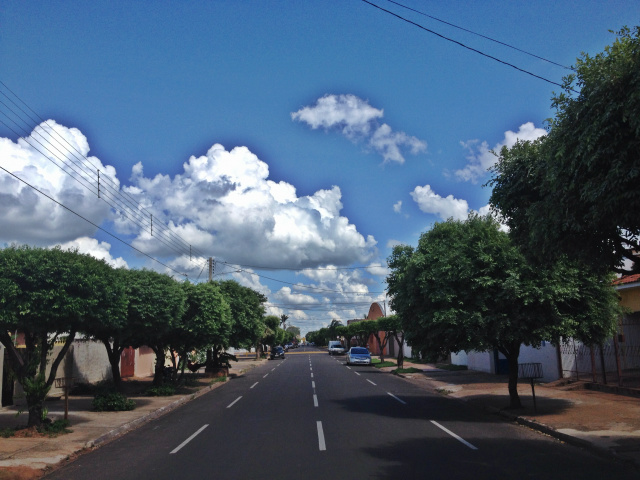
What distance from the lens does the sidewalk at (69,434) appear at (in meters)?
9.77

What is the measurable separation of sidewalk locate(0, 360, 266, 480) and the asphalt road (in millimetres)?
429

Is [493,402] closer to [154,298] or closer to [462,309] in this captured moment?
[462,309]

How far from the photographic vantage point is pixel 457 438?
11.6 m

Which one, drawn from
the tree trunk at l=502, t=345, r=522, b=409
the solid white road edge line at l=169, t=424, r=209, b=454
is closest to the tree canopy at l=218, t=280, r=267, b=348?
the solid white road edge line at l=169, t=424, r=209, b=454

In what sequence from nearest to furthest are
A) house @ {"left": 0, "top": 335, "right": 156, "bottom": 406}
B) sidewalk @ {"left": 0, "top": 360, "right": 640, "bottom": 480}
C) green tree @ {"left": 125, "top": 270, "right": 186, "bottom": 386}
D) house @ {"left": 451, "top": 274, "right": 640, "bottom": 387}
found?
1. sidewalk @ {"left": 0, "top": 360, "right": 640, "bottom": 480}
2. green tree @ {"left": 125, "top": 270, "right": 186, "bottom": 386}
3. house @ {"left": 451, "top": 274, "right": 640, "bottom": 387}
4. house @ {"left": 0, "top": 335, "right": 156, "bottom": 406}

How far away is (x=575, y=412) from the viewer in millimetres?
14164

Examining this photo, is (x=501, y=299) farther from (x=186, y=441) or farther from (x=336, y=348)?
(x=336, y=348)

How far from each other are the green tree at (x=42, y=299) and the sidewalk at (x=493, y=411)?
1.84 metres

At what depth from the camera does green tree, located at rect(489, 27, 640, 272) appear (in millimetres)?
6168

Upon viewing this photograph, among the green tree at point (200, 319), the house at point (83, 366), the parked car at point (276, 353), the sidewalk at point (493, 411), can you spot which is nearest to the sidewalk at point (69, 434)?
the sidewalk at point (493, 411)

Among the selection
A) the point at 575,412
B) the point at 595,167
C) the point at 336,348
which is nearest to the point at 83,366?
the point at 575,412

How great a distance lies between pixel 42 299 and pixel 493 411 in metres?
12.8

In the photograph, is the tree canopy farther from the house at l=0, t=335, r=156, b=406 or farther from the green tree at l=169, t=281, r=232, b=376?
the green tree at l=169, t=281, r=232, b=376

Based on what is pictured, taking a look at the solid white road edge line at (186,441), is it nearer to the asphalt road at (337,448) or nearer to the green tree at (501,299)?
the asphalt road at (337,448)
